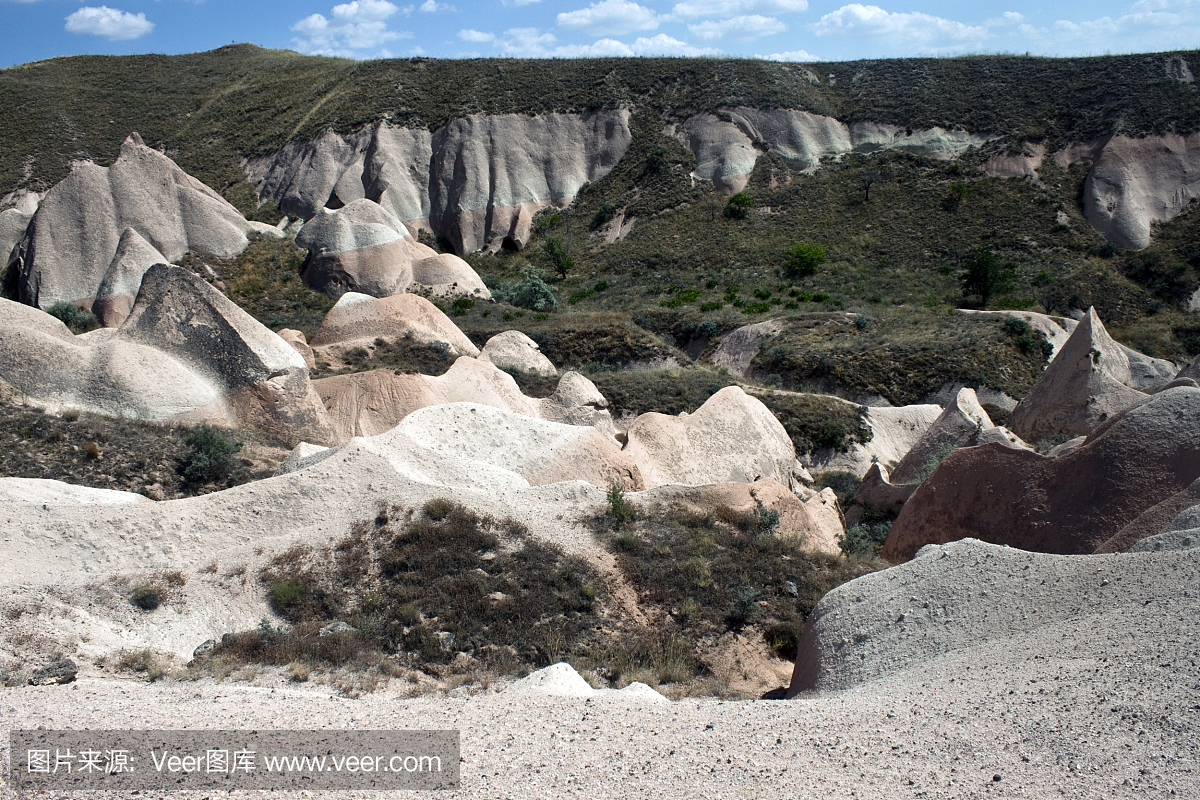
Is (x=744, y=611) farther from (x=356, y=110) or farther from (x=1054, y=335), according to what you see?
(x=356, y=110)

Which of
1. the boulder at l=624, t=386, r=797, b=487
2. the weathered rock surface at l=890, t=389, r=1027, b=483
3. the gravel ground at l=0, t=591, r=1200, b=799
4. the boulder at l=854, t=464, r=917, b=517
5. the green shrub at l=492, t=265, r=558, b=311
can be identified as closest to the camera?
the gravel ground at l=0, t=591, r=1200, b=799

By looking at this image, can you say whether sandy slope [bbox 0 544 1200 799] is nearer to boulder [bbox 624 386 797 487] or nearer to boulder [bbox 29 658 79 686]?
boulder [bbox 29 658 79 686]

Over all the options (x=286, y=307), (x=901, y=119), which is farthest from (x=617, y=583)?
(x=901, y=119)

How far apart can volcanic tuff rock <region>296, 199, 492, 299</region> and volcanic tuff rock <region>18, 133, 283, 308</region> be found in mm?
4335

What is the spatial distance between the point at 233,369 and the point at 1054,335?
31563 mm

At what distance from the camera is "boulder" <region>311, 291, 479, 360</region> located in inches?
925

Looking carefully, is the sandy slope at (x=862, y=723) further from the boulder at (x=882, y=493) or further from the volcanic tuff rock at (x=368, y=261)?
the volcanic tuff rock at (x=368, y=261)

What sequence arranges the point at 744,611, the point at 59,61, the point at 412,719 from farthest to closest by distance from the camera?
the point at 59,61 < the point at 744,611 < the point at 412,719

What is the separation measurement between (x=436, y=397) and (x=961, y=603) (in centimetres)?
1336

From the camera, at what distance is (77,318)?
90.9ft

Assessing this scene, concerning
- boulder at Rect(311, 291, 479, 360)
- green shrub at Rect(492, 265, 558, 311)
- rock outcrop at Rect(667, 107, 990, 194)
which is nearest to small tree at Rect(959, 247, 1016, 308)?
rock outcrop at Rect(667, 107, 990, 194)

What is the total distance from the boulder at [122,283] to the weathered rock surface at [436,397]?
1334 cm

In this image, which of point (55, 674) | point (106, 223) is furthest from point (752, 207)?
point (55, 674)

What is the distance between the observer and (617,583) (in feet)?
32.4
